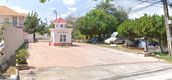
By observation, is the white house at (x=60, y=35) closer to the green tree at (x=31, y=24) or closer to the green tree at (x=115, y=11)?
the green tree at (x=31, y=24)

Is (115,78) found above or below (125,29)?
below

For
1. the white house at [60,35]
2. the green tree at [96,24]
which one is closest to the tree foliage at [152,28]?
the white house at [60,35]

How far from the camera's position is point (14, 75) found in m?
19.5

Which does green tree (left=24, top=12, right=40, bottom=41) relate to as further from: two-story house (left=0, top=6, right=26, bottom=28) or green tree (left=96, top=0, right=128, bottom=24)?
green tree (left=96, top=0, right=128, bottom=24)

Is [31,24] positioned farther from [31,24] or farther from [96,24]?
[96,24]

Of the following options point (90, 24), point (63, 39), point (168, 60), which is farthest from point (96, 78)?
point (90, 24)

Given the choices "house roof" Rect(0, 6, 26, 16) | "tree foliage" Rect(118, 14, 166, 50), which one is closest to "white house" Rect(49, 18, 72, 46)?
"tree foliage" Rect(118, 14, 166, 50)

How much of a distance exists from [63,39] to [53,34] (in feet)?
5.26

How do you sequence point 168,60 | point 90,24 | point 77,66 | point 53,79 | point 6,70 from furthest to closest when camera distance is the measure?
point 90,24, point 168,60, point 77,66, point 6,70, point 53,79

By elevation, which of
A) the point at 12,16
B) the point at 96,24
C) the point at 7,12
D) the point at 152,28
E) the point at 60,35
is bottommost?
the point at 60,35

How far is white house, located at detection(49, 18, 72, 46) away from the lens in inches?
1997

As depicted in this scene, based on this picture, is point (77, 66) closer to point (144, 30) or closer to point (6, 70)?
point (6, 70)

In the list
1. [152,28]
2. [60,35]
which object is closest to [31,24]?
[60,35]

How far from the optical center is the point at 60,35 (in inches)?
2035
